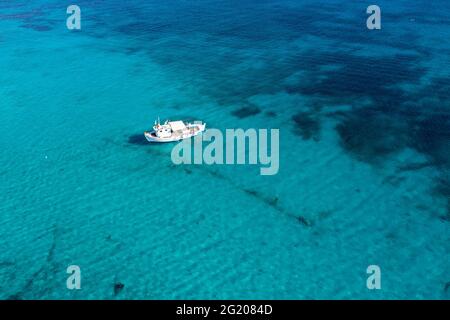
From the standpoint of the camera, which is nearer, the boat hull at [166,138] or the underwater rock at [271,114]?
the boat hull at [166,138]

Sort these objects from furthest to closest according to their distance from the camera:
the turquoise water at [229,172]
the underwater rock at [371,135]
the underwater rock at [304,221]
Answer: the underwater rock at [371,135] < the underwater rock at [304,221] < the turquoise water at [229,172]

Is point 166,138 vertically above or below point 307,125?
above

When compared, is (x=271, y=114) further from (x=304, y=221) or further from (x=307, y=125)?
(x=304, y=221)

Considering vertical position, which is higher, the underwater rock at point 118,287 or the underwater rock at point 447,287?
the underwater rock at point 118,287

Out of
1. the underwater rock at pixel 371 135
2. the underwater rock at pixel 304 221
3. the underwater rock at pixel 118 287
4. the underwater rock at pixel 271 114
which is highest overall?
the underwater rock at pixel 271 114

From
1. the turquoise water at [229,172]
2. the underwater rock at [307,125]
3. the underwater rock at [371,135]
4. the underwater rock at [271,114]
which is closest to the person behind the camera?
Answer: the turquoise water at [229,172]

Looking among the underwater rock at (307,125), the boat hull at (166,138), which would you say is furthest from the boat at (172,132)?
the underwater rock at (307,125)

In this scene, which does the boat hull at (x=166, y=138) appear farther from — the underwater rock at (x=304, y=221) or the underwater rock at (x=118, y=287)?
the underwater rock at (x=118, y=287)

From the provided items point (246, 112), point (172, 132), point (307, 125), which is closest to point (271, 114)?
point (246, 112)

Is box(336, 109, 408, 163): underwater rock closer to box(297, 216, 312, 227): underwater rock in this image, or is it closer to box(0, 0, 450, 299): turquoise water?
box(0, 0, 450, 299): turquoise water
